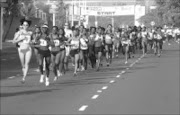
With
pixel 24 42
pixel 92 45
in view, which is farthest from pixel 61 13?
pixel 24 42

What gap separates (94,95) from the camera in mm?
15594

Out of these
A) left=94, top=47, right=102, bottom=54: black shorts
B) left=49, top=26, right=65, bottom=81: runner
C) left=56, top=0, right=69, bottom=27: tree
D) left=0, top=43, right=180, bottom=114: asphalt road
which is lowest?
left=0, top=43, right=180, bottom=114: asphalt road

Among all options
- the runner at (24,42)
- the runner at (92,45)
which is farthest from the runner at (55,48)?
the runner at (92,45)

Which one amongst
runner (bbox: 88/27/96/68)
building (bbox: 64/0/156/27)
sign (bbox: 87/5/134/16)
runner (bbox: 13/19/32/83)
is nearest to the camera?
runner (bbox: 13/19/32/83)

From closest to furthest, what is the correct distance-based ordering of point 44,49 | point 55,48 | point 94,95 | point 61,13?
point 94,95
point 44,49
point 55,48
point 61,13

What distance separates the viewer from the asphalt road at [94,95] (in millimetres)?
12759

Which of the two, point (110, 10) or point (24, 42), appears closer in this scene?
point (24, 42)

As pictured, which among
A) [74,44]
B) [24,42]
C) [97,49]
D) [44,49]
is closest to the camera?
[24,42]

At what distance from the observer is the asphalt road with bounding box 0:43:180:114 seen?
41.9 feet

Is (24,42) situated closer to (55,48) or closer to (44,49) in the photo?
(44,49)

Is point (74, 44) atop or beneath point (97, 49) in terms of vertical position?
atop

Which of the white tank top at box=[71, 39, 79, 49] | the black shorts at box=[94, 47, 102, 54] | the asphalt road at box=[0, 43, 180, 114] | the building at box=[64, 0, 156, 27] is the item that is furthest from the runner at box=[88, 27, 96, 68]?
the building at box=[64, 0, 156, 27]

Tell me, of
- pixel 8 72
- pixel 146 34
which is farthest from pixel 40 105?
pixel 146 34

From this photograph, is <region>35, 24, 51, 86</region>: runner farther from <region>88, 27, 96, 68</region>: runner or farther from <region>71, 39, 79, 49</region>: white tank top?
<region>88, 27, 96, 68</region>: runner
